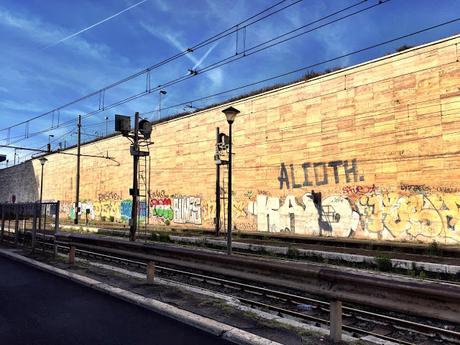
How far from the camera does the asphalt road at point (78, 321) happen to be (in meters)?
5.24

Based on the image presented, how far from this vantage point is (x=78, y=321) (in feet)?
19.8

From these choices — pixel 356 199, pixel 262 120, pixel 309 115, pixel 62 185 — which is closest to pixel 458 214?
pixel 356 199

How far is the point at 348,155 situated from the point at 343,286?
1973cm

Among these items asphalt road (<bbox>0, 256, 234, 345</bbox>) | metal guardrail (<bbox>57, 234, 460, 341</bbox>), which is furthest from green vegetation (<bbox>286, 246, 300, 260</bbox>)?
asphalt road (<bbox>0, 256, 234, 345</bbox>)

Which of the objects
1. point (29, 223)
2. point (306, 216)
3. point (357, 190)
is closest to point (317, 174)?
point (306, 216)

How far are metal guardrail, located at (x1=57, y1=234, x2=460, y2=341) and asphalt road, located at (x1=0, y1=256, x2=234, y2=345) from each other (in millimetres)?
1221

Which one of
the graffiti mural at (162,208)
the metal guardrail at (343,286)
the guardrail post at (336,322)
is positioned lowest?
the guardrail post at (336,322)

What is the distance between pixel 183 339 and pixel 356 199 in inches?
765

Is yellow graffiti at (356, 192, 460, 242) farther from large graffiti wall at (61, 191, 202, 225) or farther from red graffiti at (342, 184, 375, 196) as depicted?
large graffiti wall at (61, 191, 202, 225)

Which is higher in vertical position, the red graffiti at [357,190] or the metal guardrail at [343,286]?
the red graffiti at [357,190]

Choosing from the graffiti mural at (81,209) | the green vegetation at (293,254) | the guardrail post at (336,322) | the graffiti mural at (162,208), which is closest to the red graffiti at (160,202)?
the graffiti mural at (162,208)

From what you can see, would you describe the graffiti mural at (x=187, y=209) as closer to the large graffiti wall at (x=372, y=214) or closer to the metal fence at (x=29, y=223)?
the large graffiti wall at (x=372, y=214)

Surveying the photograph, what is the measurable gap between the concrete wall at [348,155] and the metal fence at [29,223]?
47.5 ft

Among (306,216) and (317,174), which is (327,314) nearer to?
(317,174)
